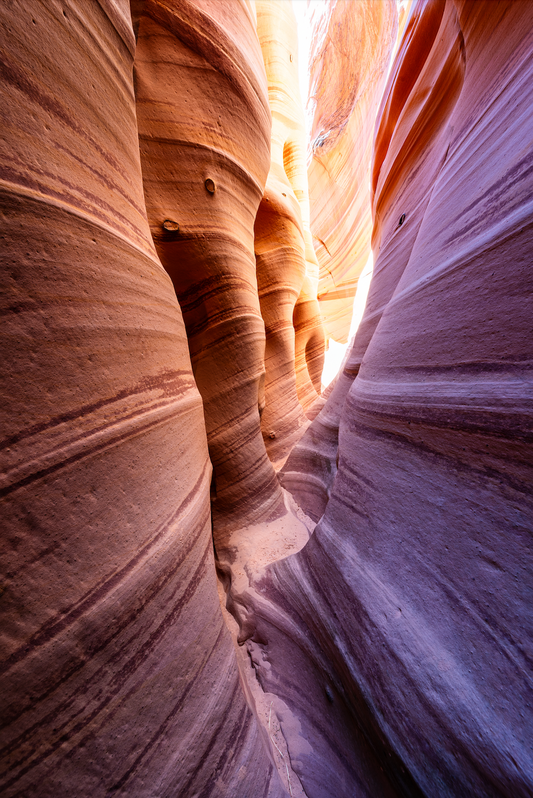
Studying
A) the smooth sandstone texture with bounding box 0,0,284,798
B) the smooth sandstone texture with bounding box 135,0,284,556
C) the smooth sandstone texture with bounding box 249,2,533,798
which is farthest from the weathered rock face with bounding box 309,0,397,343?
the smooth sandstone texture with bounding box 0,0,284,798

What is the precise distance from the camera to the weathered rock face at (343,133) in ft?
13.0

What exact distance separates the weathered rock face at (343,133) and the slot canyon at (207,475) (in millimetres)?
3151

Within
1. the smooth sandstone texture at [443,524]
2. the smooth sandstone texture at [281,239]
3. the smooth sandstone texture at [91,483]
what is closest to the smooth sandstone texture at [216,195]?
the smooth sandstone texture at [91,483]

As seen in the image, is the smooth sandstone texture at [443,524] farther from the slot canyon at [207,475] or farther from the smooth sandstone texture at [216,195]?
the smooth sandstone texture at [216,195]

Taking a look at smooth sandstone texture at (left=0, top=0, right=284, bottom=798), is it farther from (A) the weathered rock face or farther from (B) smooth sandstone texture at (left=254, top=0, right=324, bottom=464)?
(A) the weathered rock face

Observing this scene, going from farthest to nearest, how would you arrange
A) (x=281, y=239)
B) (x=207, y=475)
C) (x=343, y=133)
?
(x=343, y=133) → (x=281, y=239) → (x=207, y=475)

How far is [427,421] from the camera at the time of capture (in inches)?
28.7

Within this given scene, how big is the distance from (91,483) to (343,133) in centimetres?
685

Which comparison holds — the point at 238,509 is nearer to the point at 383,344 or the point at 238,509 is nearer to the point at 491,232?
the point at 383,344

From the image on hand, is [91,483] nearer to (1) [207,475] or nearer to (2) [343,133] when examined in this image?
(1) [207,475]

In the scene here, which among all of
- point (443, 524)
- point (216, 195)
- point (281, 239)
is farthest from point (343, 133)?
point (443, 524)

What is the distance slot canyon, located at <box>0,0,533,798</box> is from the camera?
0.50m

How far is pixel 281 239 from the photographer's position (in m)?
2.45

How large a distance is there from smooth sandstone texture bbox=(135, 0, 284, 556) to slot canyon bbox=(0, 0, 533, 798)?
0.04 ft
